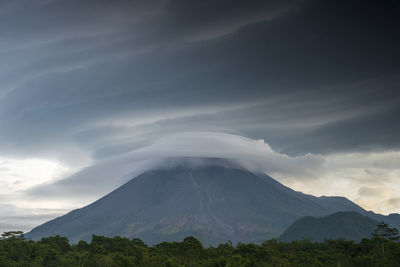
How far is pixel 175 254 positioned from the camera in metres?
118

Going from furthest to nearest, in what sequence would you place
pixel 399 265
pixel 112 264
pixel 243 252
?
pixel 243 252 < pixel 112 264 < pixel 399 265

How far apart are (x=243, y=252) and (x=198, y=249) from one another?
1102 cm

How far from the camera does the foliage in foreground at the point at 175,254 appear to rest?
311 ft

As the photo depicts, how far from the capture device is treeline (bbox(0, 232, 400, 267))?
94938mm

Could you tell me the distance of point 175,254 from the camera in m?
118

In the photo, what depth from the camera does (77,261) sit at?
10319 centimetres

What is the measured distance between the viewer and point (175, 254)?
387 ft

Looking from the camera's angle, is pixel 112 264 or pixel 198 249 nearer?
pixel 112 264

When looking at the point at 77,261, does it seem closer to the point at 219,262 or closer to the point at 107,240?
the point at 107,240

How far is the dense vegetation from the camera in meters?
95.0

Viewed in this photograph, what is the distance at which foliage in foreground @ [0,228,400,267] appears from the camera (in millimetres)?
94938

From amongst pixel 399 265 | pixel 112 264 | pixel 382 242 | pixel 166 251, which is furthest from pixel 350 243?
pixel 112 264

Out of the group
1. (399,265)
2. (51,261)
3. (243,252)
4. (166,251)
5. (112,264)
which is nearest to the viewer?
(399,265)

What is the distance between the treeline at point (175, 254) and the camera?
94938 millimetres
